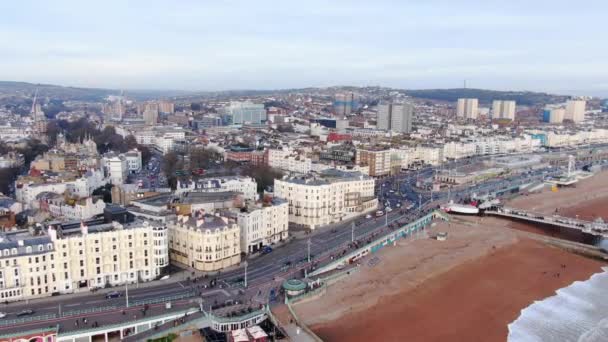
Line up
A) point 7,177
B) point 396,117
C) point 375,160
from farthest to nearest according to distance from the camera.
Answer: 1. point 396,117
2. point 375,160
3. point 7,177

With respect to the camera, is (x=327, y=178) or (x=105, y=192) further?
(x=105, y=192)

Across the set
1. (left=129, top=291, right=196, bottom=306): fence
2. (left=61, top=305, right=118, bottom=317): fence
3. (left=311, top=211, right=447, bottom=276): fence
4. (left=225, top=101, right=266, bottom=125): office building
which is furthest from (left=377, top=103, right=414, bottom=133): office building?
(left=61, top=305, right=118, bottom=317): fence

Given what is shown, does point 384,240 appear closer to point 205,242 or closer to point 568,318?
point 205,242

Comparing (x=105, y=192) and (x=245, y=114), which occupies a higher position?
(x=245, y=114)

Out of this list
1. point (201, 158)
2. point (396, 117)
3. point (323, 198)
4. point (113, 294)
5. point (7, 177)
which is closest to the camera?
point (113, 294)

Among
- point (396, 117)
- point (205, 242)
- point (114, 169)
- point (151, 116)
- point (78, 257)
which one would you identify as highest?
point (396, 117)

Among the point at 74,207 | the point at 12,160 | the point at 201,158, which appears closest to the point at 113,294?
the point at 74,207

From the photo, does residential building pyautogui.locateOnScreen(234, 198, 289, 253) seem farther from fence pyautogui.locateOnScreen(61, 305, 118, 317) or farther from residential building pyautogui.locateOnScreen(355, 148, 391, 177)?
residential building pyautogui.locateOnScreen(355, 148, 391, 177)
